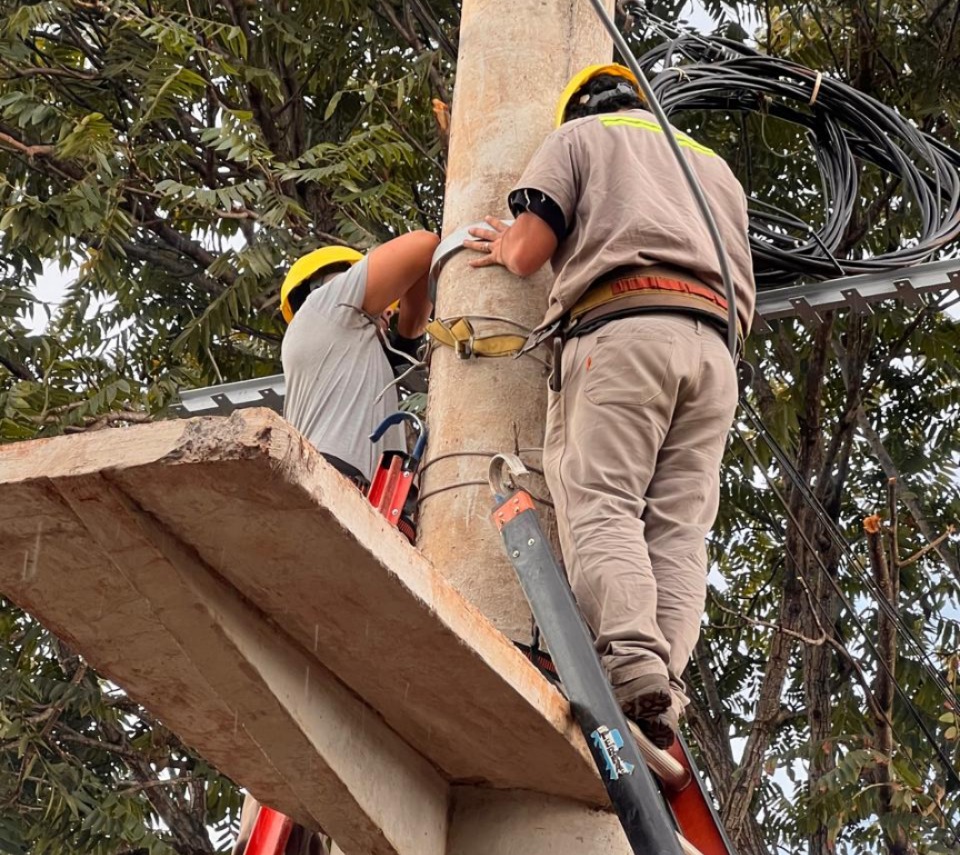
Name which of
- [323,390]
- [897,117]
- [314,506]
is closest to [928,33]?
[897,117]

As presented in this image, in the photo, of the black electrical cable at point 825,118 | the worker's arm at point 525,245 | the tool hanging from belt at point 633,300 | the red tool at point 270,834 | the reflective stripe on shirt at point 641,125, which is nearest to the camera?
the red tool at point 270,834

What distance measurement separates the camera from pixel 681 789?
10.8ft

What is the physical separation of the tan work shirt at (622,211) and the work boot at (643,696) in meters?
0.97

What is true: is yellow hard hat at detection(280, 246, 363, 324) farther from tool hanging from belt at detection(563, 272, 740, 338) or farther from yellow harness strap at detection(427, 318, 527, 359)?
tool hanging from belt at detection(563, 272, 740, 338)

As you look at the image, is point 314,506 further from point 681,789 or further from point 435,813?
point 681,789

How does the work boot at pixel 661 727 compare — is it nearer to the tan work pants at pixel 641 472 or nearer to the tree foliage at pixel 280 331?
the tan work pants at pixel 641 472

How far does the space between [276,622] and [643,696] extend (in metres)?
0.77

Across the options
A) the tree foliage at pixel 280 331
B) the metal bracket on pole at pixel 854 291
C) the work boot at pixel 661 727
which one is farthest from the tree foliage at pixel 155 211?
the work boot at pixel 661 727

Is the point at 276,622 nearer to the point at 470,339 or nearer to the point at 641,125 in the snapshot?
the point at 470,339

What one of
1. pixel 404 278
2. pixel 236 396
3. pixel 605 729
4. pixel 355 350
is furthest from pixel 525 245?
pixel 236 396

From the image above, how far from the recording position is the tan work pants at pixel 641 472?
128 inches

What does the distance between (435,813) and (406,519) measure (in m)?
1.16

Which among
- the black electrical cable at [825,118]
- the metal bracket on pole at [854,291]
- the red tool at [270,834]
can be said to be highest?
the black electrical cable at [825,118]

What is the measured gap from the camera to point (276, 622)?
2.68 m
